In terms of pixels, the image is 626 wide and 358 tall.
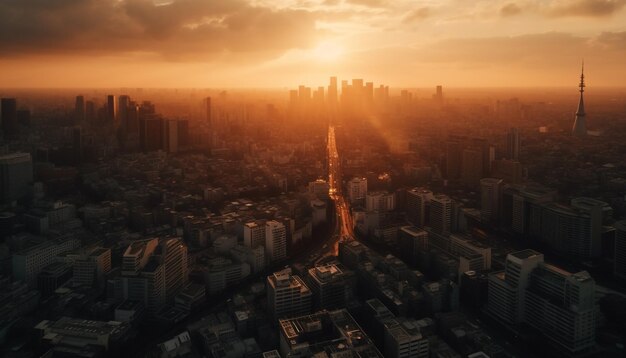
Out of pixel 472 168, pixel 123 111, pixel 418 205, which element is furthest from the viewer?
pixel 123 111

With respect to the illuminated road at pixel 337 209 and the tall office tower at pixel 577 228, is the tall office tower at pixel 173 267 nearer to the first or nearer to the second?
the illuminated road at pixel 337 209

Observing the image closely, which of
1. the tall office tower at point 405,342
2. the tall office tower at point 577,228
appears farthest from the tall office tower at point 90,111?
the tall office tower at point 405,342

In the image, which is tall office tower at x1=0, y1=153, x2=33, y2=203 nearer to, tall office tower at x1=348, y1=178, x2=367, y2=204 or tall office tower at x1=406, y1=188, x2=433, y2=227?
tall office tower at x1=348, y1=178, x2=367, y2=204

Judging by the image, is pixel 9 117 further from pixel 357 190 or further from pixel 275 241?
pixel 275 241

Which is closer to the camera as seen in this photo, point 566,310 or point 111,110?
point 566,310

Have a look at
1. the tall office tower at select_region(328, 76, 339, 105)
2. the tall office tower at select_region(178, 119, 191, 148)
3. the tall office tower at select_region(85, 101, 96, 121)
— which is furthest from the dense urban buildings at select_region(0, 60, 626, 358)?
the tall office tower at select_region(328, 76, 339, 105)

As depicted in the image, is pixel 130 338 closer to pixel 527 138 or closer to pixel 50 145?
pixel 50 145

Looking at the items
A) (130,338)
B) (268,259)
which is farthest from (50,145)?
(130,338)

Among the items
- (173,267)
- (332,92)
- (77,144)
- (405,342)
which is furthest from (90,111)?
(405,342)
